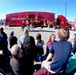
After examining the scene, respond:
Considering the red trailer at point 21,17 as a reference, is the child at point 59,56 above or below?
above

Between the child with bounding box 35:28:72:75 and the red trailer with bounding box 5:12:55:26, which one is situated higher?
the child with bounding box 35:28:72:75

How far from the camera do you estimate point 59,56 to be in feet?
16.5

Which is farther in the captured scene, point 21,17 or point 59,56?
point 21,17

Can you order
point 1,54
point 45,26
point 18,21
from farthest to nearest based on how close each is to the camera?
point 18,21, point 45,26, point 1,54

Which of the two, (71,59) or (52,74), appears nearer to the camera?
(52,74)

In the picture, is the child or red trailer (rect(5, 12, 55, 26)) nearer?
the child

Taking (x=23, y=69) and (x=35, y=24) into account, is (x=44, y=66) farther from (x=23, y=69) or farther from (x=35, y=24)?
(x=35, y=24)

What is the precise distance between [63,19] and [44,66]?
1400 inches

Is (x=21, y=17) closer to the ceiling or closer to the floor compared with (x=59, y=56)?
closer to the floor

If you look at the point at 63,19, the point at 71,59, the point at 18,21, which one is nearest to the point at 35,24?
the point at 63,19

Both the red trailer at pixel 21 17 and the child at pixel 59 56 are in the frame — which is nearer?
the child at pixel 59 56

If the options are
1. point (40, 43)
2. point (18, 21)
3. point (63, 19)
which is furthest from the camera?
point (18, 21)

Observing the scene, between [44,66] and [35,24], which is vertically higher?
[44,66]

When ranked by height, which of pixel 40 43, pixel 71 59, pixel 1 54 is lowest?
pixel 40 43
